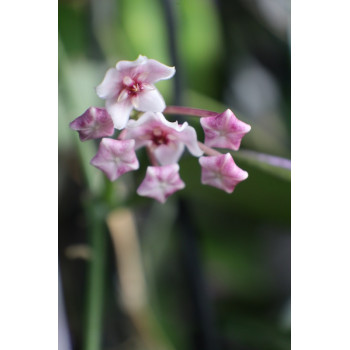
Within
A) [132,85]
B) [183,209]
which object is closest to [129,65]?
[132,85]

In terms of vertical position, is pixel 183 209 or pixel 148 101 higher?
pixel 148 101

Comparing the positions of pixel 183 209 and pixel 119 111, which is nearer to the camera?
pixel 119 111

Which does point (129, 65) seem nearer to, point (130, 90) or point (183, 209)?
point (130, 90)
